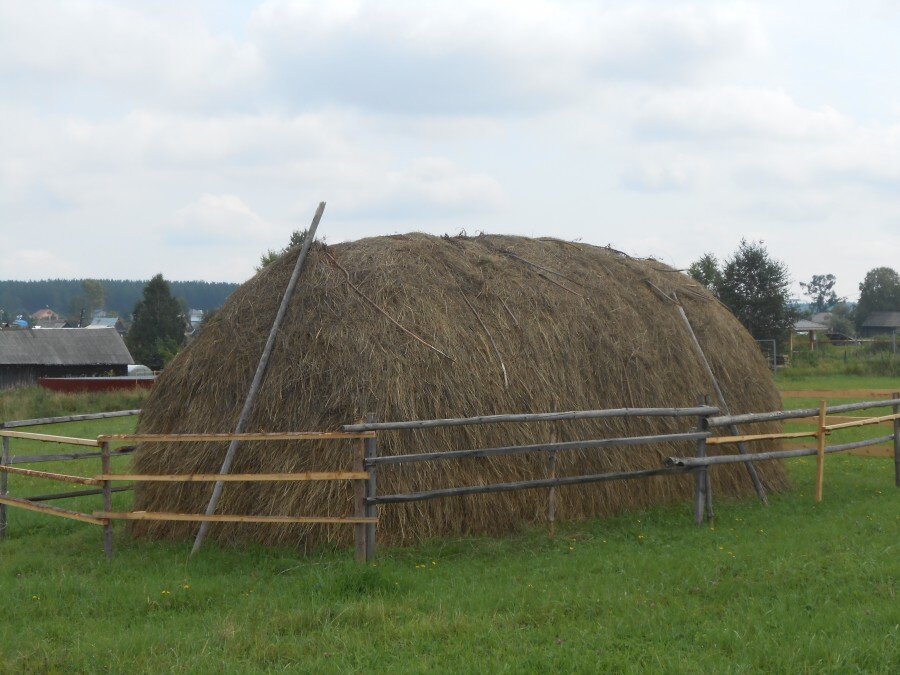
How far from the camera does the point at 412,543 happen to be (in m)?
8.52

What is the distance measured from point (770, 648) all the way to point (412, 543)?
150 inches

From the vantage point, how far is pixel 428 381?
8984 mm

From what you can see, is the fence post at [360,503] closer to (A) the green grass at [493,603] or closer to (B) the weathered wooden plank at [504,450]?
(B) the weathered wooden plank at [504,450]

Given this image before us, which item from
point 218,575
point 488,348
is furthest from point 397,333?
point 218,575

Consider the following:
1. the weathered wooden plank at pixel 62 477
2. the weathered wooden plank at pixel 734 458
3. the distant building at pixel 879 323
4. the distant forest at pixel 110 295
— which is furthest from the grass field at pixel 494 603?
the distant forest at pixel 110 295

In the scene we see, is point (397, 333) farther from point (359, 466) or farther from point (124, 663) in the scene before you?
point (124, 663)

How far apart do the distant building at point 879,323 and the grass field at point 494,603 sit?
298 ft

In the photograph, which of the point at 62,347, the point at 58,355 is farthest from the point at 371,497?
the point at 62,347

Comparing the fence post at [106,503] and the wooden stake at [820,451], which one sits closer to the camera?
the fence post at [106,503]

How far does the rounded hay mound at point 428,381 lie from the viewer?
866cm

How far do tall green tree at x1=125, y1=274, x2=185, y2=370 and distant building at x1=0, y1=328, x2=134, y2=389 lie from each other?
34.1ft

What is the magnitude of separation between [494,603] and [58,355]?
1806 inches

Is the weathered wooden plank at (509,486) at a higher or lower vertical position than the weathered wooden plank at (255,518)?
higher

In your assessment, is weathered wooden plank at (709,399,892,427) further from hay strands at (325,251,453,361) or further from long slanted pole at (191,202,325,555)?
long slanted pole at (191,202,325,555)
